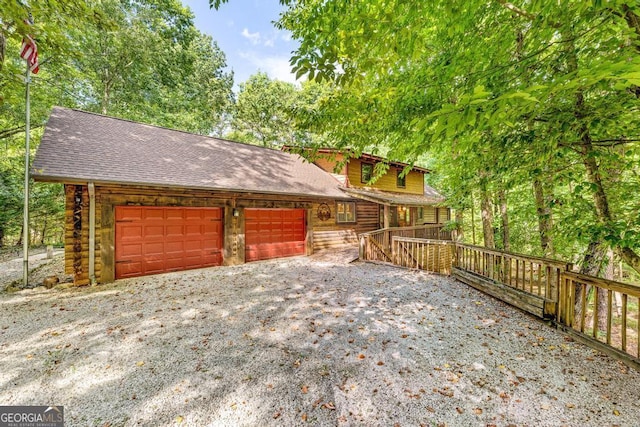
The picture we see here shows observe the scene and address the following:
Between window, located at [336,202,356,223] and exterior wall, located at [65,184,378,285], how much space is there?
196 cm

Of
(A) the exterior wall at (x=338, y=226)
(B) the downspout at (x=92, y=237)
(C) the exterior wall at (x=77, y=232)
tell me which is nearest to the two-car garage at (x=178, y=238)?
(B) the downspout at (x=92, y=237)

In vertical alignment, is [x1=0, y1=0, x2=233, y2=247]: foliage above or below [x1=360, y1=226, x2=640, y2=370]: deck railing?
above

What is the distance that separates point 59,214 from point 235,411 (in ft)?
68.0

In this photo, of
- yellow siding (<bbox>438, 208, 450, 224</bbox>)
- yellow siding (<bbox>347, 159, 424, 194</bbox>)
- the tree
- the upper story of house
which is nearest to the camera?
the upper story of house

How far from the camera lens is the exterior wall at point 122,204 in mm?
6133

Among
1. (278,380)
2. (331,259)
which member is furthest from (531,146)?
(331,259)

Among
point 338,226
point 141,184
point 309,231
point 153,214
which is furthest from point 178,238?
point 338,226

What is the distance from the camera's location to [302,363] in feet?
10.5

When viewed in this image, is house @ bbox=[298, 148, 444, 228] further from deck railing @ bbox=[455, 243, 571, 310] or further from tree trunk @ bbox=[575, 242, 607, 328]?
tree trunk @ bbox=[575, 242, 607, 328]

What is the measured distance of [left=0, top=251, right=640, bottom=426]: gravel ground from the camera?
2496mm

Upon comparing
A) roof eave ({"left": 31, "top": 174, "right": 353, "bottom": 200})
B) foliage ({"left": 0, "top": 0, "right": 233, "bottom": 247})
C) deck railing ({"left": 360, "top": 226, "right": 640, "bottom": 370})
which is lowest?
deck railing ({"left": 360, "top": 226, "right": 640, "bottom": 370})

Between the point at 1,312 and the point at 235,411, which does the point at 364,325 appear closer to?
the point at 235,411

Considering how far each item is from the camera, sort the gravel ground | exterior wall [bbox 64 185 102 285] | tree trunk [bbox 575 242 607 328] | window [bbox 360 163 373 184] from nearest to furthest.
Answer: the gravel ground < tree trunk [bbox 575 242 607 328] < exterior wall [bbox 64 185 102 285] < window [bbox 360 163 373 184]

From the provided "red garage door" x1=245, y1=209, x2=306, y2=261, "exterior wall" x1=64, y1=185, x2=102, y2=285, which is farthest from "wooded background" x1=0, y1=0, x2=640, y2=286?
"red garage door" x1=245, y1=209, x2=306, y2=261
